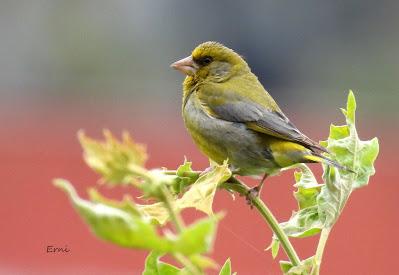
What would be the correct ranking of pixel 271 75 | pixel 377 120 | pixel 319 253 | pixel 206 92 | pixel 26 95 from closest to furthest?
pixel 319 253
pixel 206 92
pixel 377 120
pixel 26 95
pixel 271 75

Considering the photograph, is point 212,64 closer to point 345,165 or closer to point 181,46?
point 345,165

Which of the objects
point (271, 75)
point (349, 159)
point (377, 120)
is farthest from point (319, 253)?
point (271, 75)

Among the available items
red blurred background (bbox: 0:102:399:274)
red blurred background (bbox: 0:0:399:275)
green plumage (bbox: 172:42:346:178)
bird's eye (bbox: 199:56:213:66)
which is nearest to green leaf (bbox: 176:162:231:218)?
green plumage (bbox: 172:42:346:178)

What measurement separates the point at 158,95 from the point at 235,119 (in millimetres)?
11785

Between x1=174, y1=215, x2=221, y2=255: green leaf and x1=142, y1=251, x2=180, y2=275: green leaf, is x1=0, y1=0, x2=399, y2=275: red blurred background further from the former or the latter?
x1=174, y1=215, x2=221, y2=255: green leaf

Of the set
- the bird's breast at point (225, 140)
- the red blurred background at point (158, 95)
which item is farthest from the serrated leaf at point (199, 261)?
the red blurred background at point (158, 95)

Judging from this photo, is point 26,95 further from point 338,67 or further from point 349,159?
point 349,159

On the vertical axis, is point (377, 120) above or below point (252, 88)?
above

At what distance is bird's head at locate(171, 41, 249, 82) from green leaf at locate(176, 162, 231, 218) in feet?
6.67

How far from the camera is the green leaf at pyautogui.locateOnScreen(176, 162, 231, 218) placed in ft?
4.53

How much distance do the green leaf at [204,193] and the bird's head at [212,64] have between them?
6.67 feet

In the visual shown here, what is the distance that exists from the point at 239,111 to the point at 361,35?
1381 centimetres

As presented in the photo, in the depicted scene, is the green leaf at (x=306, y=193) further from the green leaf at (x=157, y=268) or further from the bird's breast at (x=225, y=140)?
the bird's breast at (x=225, y=140)

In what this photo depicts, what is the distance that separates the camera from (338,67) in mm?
16422
